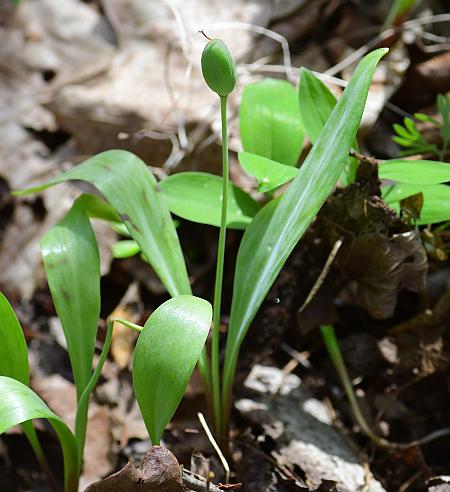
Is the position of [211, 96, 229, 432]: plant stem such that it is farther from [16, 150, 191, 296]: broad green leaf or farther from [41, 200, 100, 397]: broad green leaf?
[41, 200, 100, 397]: broad green leaf

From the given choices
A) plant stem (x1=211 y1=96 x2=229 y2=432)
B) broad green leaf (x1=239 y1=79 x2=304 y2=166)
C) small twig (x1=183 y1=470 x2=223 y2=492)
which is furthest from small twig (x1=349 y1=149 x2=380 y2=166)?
small twig (x1=183 y1=470 x2=223 y2=492)

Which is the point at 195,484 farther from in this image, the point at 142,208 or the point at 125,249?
the point at 125,249

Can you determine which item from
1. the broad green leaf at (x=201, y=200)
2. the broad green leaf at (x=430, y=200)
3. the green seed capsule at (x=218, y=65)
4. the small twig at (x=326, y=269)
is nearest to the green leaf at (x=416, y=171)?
the broad green leaf at (x=430, y=200)

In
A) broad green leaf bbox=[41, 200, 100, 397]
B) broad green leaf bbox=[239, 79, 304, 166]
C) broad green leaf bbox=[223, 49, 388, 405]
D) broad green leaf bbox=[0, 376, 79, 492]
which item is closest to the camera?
broad green leaf bbox=[0, 376, 79, 492]

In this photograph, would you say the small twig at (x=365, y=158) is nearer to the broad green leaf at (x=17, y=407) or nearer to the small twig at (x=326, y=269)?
the small twig at (x=326, y=269)

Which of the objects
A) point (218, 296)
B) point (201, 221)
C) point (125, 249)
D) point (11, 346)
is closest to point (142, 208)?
point (201, 221)
